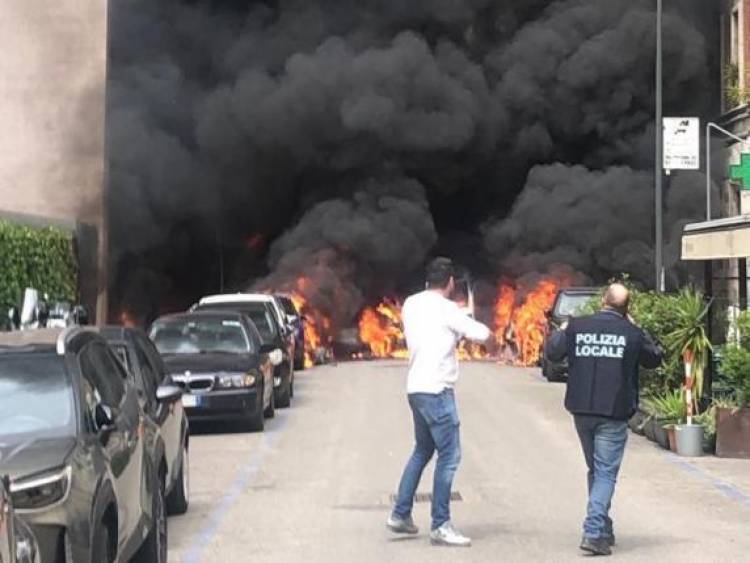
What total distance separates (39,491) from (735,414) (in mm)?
8773

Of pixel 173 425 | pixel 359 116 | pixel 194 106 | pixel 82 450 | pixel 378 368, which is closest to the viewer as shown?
pixel 82 450

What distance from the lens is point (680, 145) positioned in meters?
24.3

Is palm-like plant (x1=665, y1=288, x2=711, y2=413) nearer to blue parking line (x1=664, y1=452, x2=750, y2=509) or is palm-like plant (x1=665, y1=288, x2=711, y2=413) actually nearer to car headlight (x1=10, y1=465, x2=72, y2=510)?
blue parking line (x1=664, y1=452, x2=750, y2=509)

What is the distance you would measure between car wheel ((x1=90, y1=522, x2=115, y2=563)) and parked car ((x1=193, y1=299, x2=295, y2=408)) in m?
10.1

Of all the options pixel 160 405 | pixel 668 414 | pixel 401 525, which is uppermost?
pixel 160 405

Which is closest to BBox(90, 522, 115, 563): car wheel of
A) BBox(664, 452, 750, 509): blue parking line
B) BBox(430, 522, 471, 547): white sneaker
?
BBox(430, 522, 471, 547): white sneaker

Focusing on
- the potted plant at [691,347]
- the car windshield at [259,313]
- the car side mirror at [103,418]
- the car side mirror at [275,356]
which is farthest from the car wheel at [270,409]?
the car side mirror at [103,418]

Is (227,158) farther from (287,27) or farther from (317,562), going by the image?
(317,562)

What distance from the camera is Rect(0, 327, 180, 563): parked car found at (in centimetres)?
527

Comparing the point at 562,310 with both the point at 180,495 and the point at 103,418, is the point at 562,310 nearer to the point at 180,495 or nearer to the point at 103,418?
the point at 180,495

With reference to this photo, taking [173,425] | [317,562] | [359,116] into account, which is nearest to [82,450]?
[317,562]

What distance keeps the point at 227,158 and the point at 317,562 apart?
31.2 metres

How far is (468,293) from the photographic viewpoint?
1318 inches

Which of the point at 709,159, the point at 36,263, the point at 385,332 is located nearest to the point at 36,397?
the point at 36,263
